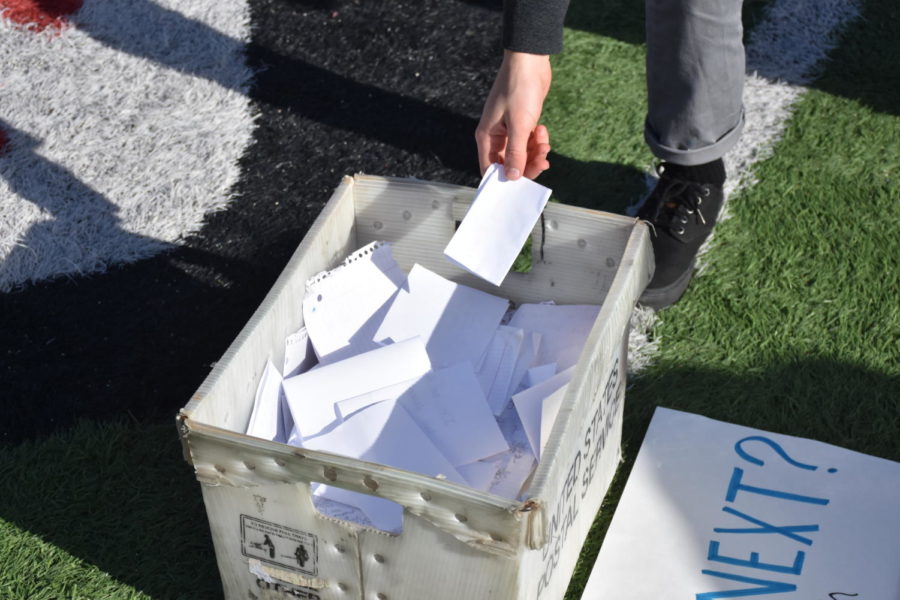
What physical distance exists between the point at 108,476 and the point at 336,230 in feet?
1.70

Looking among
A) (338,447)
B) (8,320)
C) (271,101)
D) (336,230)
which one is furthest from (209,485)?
(271,101)

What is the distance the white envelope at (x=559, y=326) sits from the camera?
1477 millimetres

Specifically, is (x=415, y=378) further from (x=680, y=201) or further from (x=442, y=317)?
(x=680, y=201)

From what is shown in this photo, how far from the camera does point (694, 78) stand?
168cm

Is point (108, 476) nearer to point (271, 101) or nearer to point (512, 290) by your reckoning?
point (512, 290)

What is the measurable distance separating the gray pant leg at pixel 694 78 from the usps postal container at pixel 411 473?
0.40 m

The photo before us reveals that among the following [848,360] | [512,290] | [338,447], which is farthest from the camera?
[848,360]

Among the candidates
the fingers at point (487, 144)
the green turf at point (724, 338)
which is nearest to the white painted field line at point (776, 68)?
the green turf at point (724, 338)

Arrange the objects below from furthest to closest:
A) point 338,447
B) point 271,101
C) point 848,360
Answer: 1. point 271,101
2. point 848,360
3. point 338,447

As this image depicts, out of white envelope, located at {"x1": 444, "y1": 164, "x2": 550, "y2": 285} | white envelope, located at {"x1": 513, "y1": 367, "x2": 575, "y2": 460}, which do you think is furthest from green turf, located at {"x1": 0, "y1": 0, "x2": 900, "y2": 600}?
white envelope, located at {"x1": 444, "y1": 164, "x2": 550, "y2": 285}

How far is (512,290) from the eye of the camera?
5.18ft

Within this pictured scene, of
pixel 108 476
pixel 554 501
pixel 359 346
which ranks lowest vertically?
pixel 108 476

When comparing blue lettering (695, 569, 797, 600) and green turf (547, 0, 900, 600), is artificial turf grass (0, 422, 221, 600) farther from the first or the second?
blue lettering (695, 569, 797, 600)

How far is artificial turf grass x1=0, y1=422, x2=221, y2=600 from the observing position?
1423 mm
